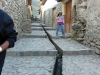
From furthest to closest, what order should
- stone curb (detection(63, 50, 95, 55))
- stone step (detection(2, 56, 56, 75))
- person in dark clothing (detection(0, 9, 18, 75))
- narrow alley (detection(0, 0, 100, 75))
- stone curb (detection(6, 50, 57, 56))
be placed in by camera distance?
stone curb (detection(63, 50, 95, 55)), stone curb (detection(6, 50, 57, 56)), narrow alley (detection(0, 0, 100, 75)), stone step (detection(2, 56, 56, 75)), person in dark clothing (detection(0, 9, 18, 75))

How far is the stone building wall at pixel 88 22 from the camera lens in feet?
19.3

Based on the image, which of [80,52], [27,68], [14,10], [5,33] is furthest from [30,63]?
[14,10]

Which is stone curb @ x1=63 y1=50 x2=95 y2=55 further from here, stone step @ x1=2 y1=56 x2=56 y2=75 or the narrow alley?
stone step @ x1=2 y1=56 x2=56 y2=75

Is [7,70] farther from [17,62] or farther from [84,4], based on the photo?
[84,4]

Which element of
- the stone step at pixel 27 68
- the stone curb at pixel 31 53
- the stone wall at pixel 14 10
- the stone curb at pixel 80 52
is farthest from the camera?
the stone wall at pixel 14 10

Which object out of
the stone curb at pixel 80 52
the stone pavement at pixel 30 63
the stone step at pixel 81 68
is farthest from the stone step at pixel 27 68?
the stone curb at pixel 80 52

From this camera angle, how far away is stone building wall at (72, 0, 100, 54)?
232 inches

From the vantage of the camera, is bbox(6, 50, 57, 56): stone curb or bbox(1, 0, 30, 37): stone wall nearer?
bbox(6, 50, 57, 56): stone curb

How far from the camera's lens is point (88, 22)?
6816 millimetres

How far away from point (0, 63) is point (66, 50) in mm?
4088

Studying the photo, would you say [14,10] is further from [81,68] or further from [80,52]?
[81,68]

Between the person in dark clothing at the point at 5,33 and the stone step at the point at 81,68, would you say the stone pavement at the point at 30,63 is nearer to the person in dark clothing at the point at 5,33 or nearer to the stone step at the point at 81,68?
the stone step at the point at 81,68

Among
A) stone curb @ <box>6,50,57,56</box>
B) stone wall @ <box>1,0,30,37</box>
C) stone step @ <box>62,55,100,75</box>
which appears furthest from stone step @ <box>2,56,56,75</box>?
stone wall @ <box>1,0,30,37</box>

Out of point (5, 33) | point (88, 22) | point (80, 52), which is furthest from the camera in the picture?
point (88, 22)
